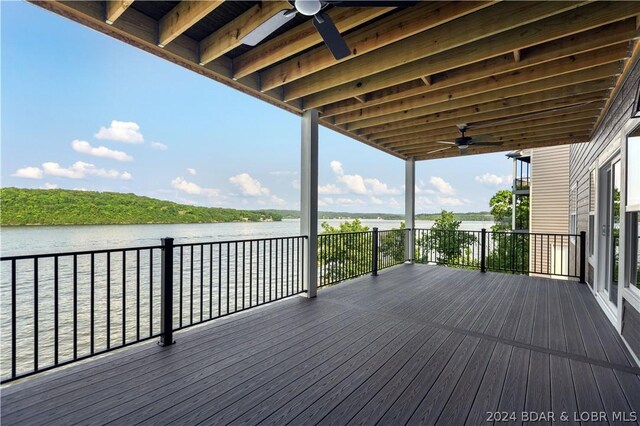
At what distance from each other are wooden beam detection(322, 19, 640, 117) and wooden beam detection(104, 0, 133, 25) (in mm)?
2915

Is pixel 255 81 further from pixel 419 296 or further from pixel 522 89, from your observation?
pixel 419 296

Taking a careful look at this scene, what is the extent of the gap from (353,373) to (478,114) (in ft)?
13.4

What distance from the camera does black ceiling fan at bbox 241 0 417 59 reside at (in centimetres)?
194

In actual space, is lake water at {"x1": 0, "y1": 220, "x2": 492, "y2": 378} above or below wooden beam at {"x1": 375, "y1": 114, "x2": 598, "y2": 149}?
below

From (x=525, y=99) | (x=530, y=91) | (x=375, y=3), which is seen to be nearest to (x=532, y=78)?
(x=530, y=91)

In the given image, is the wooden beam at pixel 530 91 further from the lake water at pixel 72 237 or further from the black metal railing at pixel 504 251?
the lake water at pixel 72 237

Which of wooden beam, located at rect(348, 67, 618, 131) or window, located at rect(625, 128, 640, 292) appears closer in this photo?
window, located at rect(625, 128, 640, 292)

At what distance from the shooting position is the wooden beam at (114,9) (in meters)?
2.30

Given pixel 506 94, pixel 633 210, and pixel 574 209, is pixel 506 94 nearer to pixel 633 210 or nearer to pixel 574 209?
pixel 633 210

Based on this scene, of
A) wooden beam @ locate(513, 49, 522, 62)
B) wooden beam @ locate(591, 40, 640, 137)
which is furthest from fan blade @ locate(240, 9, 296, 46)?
wooden beam @ locate(591, 40, 640, 137)

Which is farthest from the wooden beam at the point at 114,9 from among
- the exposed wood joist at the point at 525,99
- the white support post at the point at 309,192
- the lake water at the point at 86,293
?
the exposed wood joist at the point at 525,99

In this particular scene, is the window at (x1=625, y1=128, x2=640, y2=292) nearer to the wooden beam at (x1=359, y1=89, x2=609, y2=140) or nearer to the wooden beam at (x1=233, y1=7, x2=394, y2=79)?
the wooden beam at (x1=359, y1=89, x2=609, y2=140)

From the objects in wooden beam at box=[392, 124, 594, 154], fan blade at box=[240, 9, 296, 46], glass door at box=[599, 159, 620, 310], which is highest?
wooden beam at box=[392, 124, 594, 154]

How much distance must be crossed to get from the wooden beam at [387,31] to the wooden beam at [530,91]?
157cm
